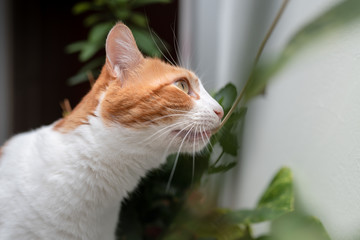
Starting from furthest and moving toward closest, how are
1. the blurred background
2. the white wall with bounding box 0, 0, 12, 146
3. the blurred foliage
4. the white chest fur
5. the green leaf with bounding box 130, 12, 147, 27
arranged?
the white wall with bounding box 0, 0, 12, 146
the green leaf with bounding box 130, 12, 147, 27
the blurred foliage
the white chest fur
the blurred background

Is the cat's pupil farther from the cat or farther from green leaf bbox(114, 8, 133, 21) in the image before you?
green leaf bbox(114, 8, 133, 21)

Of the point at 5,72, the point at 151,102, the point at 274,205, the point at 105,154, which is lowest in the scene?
the point at 5,72

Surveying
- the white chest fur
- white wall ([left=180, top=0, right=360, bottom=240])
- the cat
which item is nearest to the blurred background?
white wall ([left=180, top=0, right=360, bottom=240])

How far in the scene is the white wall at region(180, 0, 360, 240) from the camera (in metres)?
0.37

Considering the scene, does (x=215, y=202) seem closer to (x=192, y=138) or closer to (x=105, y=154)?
(x=192, y=138)

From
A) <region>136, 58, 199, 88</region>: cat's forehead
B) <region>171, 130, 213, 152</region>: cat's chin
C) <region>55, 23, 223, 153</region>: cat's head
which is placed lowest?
<region>171, 130, 213, 152</region>: cat's chin

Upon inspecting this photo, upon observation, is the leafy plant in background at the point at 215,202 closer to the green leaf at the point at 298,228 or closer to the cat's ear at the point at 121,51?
the green leaf at the point at 298,228

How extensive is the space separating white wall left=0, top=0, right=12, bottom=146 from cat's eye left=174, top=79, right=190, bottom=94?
4.03 ft

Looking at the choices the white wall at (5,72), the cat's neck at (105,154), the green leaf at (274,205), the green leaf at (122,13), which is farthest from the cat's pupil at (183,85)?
the white wall at (5,72)

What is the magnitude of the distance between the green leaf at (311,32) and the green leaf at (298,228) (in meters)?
0.36

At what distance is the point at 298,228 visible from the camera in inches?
24.4

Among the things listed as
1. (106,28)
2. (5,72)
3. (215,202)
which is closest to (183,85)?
(215,202)

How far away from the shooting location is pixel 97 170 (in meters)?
0.58

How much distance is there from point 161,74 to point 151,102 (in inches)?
2.9
